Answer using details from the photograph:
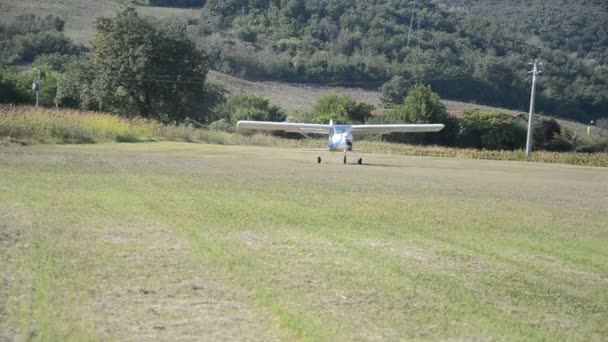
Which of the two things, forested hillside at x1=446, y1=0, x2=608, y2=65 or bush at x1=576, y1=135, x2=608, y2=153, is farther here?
forested hillside at x1=446, y1=0, x2=608, y2=65

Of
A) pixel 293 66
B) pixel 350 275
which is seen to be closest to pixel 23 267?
pixel 350 275

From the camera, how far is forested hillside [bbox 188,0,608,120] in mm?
107875

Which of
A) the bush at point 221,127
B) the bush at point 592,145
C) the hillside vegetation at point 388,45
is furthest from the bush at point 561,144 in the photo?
the hillside vegetation at point 388,45

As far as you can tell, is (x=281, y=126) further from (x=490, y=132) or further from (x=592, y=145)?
(x=592, y=145)

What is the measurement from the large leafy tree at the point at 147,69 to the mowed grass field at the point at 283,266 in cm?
4349

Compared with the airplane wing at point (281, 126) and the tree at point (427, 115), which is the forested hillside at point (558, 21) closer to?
the tree at point (427, 115)

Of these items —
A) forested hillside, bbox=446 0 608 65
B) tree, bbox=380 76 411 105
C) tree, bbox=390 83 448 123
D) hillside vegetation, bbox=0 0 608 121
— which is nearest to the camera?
tree, bbox=390 83 448 123

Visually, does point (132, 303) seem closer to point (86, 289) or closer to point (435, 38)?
point (86, 289)

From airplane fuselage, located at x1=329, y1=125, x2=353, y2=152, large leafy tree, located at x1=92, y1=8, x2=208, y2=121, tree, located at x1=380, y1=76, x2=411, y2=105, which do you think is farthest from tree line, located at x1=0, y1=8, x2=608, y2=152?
tree, located at x1=380, y1=76, x2=411, y2=105

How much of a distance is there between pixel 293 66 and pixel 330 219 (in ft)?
332

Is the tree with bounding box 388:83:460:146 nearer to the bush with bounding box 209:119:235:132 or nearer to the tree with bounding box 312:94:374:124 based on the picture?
the tree with bounding box 312:94:374:124

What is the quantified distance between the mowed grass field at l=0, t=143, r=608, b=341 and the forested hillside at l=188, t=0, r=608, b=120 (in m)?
88.9

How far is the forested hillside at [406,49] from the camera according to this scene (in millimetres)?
107875

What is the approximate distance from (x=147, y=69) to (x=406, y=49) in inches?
3036
